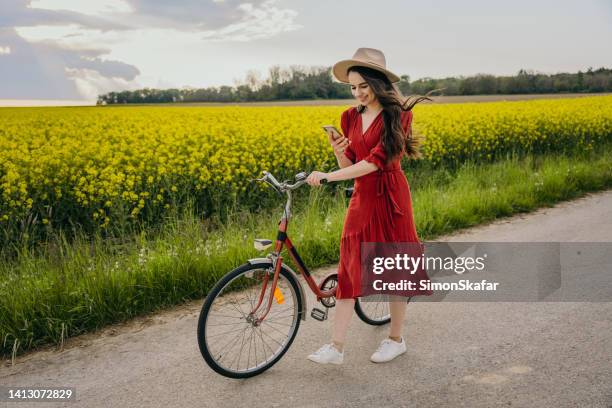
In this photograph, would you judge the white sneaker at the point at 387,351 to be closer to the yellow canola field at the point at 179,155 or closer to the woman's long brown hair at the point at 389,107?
the woman's long brown hair at the point at 389,107

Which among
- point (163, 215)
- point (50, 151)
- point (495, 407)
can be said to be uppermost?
point (50, 151)

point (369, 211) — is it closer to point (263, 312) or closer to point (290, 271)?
point (290, 271)

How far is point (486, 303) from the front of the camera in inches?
184

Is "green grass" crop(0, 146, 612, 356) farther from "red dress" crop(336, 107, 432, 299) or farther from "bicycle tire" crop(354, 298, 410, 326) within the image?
"red dress" crop(336, 107, 432, 299)

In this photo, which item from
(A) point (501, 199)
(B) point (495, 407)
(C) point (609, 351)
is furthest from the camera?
(A) point (501, 199)

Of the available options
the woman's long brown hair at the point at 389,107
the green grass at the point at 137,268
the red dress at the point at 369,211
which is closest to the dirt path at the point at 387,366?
the green grass at the point at 137,268

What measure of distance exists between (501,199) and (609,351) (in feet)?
14.5

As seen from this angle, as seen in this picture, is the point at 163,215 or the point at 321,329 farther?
the point at 163,215

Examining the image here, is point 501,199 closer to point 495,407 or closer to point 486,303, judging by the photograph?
point 486,303

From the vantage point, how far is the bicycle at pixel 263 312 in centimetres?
336

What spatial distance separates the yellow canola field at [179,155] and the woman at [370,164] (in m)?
0.44

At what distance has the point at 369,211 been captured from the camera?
11.3 feet

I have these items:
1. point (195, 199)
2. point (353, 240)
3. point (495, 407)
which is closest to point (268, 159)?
point (195, 199)

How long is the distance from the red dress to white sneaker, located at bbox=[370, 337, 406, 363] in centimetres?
52
